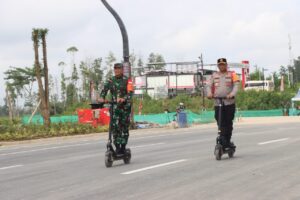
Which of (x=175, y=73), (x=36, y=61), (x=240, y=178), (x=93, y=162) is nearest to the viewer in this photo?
(x=240, y=178)

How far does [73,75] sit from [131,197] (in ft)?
277

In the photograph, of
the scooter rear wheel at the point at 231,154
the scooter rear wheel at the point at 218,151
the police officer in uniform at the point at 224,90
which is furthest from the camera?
the scooter rear wheel at the point at 231,154

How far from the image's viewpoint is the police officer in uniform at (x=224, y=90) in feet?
37.9

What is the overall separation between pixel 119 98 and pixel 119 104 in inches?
4.3

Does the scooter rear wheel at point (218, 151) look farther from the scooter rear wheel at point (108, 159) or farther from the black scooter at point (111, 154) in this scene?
the scooter rear wheel at point (108, 159)

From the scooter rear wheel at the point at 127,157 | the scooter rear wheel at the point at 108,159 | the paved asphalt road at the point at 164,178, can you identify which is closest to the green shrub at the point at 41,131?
the paved asphalt road at the point at 164,178

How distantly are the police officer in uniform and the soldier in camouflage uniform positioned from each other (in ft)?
5.21

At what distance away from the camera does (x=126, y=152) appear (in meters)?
11.6

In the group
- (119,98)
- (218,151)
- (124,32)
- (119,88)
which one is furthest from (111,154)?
(124,32)

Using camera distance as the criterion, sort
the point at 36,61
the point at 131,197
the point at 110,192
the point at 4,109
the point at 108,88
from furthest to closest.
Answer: the point at 4,109 < the point at 36,61 < the point at 108,88 < the point at 110,192 < the point at 131,197

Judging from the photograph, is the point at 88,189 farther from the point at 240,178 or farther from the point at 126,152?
the point at 126,152

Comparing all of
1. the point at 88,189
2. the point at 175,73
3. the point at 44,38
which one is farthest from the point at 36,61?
the point at 175,73

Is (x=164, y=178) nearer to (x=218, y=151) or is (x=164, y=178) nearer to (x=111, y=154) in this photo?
(x=111, y=154)

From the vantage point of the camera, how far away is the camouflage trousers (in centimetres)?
1113
